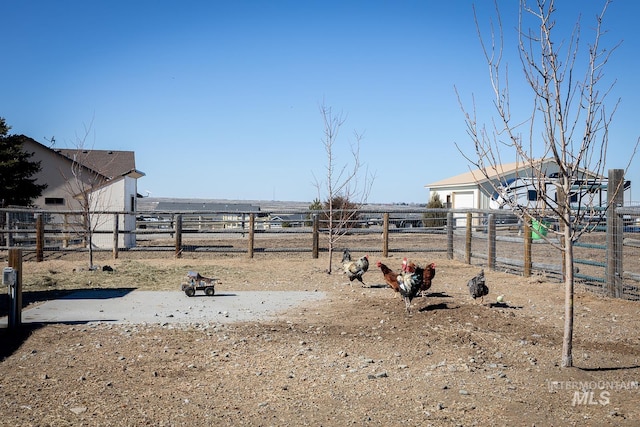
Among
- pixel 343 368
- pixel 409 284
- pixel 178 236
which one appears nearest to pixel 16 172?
pixel 178 236

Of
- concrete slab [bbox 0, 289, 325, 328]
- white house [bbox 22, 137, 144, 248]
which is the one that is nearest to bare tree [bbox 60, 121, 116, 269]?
white house [bbox 22, 137, 144, 248]

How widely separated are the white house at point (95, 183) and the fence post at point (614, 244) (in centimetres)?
1494

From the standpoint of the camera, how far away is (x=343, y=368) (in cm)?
536

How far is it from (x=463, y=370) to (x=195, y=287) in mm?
5423

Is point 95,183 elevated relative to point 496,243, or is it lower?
elevated

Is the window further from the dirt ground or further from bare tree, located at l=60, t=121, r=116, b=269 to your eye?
the dirt ground

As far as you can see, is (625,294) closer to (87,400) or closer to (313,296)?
(313,296)

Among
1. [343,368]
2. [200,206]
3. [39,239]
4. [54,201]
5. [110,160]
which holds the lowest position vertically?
[343,368]

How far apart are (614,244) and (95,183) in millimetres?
19469

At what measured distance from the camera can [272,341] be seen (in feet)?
20.8

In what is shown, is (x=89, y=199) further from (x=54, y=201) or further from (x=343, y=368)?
(x=343, y=368)

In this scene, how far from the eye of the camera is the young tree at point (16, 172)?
23.8 m

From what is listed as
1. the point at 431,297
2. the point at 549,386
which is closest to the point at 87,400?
the point at 549,386

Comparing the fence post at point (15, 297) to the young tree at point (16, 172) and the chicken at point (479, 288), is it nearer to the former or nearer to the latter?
the chicken at point (479, 288)
